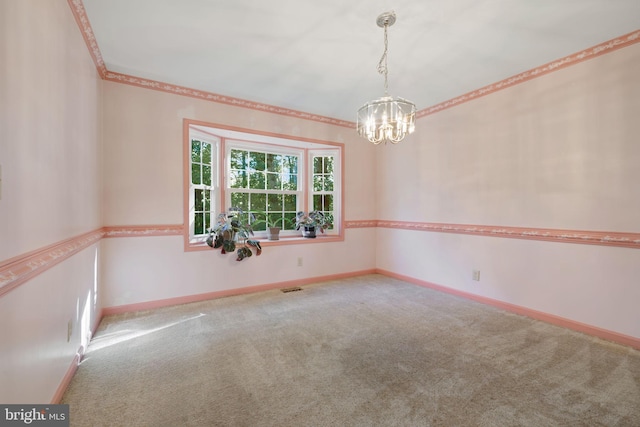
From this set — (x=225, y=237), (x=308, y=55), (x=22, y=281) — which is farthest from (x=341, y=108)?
(x=22, y=281)

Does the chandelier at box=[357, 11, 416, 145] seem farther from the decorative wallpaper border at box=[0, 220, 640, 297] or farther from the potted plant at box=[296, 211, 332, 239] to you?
the potted plant at box=[296, 211, 332, 239]

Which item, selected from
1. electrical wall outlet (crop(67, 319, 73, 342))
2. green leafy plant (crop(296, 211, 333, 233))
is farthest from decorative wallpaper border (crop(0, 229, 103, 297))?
green leafy plant (crop(296, 211, 333, 233))

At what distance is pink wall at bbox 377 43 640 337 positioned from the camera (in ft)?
7.86

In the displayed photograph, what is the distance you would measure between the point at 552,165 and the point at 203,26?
3.51 m

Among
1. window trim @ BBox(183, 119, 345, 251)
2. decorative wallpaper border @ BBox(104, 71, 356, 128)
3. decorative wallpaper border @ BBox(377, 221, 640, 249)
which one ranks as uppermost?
decorative wallpaper border @ BBox(104, 71, 356, 128)

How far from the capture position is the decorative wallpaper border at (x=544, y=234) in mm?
2380

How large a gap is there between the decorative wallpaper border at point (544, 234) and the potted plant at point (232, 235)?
247cm

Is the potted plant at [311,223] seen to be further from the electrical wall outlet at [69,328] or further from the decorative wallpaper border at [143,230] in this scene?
the electrical wall outlet at [69,328]

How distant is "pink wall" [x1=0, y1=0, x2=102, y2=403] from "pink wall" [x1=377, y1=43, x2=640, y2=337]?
12.8 ft

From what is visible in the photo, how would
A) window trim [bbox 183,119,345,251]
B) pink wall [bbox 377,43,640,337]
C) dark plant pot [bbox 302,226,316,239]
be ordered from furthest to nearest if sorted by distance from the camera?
1. dark plant pot [bbox 302,226,316,239]
2. window trim [bbox 183,119,345,251]
3. pink wall [bbox 377,43,640,337]

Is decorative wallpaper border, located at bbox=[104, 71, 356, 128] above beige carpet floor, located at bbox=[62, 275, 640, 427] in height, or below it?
above

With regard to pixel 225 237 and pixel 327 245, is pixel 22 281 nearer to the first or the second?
pixel 225 237

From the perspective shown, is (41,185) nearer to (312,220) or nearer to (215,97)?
(215,97)

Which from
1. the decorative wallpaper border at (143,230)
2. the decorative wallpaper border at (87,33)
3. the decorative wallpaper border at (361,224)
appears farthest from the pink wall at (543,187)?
the decorative wallpaper border at (87,33)
